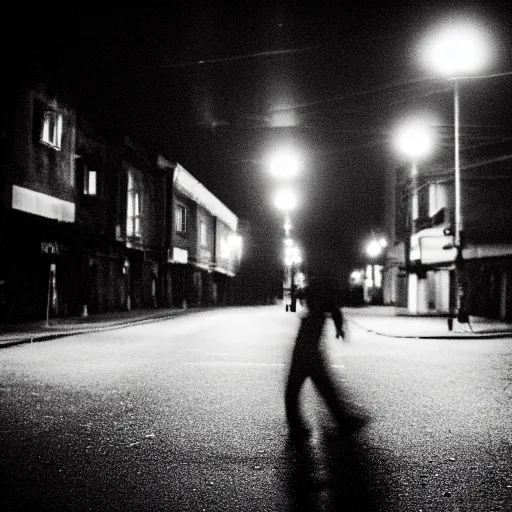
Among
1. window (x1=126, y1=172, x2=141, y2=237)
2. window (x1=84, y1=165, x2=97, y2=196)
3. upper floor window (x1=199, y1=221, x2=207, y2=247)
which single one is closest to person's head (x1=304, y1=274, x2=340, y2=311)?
window (x1=84, y1=165, x2=97, y2=196)

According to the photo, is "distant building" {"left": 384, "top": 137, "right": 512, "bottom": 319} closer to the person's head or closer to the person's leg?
the person's head

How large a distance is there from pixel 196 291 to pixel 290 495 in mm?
47462

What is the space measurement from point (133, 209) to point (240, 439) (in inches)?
1233

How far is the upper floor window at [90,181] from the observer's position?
29.4m

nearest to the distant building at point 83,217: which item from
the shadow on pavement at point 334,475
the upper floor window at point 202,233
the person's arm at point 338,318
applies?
the upper floor window at point 202,233

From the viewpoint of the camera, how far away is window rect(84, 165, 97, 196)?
2941cm

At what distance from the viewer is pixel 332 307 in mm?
8273

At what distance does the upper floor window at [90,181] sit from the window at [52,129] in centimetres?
410

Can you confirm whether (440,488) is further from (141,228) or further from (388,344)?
(141,228)

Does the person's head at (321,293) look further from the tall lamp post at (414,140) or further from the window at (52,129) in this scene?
the window at (52,129)

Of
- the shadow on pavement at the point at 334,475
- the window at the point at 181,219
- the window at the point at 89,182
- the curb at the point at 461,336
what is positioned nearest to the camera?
the shadow on pavement at the point at 334,475

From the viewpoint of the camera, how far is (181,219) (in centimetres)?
4697

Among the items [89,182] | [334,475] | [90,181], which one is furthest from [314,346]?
[90,181]

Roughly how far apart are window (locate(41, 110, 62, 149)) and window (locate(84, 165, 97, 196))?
409 cm
